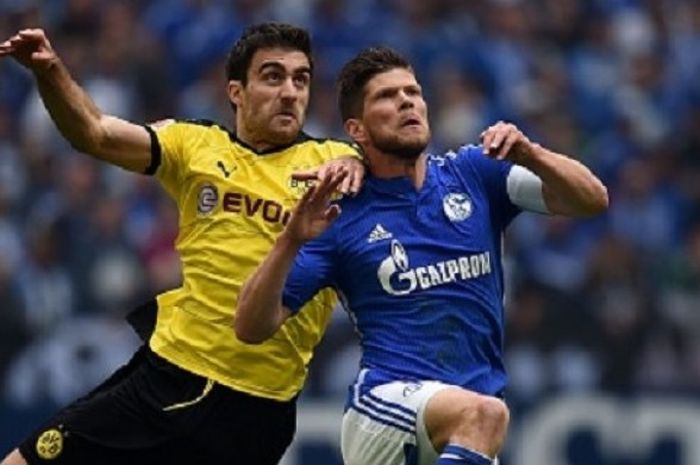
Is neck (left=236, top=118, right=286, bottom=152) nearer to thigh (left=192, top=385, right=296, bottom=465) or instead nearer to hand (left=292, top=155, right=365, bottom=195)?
hand (left=292, top=155, right=365, bottom=195)

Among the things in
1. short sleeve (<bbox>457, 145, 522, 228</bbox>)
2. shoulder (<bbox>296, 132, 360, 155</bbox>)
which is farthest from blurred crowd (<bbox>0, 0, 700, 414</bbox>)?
short sleeve (<bbox>457, 145, 522, 228</bbox>)

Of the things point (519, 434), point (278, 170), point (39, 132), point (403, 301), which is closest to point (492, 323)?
point (403, 301)

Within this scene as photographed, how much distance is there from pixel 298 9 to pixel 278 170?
8.10 meters

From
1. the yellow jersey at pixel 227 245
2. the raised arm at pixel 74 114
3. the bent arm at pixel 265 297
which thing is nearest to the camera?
the bent arm at pixel 265 297

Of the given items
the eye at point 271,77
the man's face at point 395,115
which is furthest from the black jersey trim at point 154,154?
the man's face at point 395,115

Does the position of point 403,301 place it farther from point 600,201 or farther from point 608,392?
point 608,392

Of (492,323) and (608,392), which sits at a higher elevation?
(492,323)

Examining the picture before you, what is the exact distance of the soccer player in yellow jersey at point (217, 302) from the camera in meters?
8.62

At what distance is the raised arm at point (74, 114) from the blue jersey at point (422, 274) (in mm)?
829

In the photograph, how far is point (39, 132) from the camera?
15.5 metres

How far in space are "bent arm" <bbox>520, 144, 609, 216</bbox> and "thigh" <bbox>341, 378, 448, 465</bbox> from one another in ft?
2.61

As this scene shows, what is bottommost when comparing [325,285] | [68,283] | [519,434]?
[519,434]

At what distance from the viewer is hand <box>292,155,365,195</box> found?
7.86 m

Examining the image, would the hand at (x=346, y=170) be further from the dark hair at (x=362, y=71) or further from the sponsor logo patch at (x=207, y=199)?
the sponsor logo patch at (x=207, y=199)
